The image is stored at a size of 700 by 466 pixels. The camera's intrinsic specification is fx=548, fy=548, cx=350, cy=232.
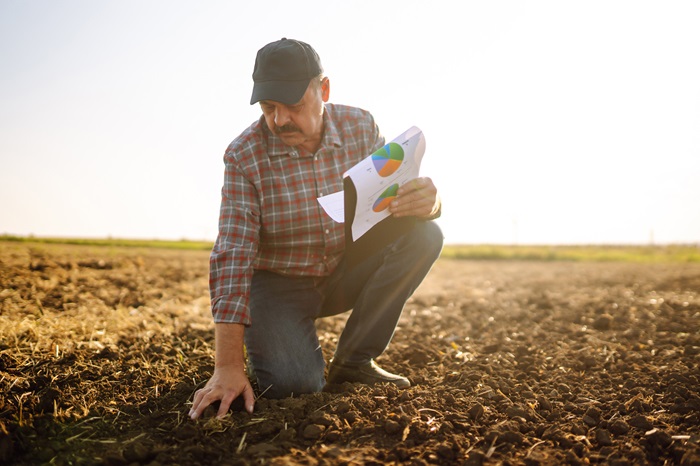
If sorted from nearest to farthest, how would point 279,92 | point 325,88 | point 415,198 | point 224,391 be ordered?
point 224,391, point 279,92, point 415,198, point 325,88

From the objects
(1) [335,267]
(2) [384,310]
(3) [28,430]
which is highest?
(1) [335,267]

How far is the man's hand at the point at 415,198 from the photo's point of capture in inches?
106

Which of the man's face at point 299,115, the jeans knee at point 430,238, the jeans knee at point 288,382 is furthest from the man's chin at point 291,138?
the jeans knee at point 288,382

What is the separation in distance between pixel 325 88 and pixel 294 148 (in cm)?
35

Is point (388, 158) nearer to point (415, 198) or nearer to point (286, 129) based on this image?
point (415, 198)

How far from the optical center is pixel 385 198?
8.86 ft

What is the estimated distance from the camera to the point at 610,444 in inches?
79.5

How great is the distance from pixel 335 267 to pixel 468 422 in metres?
1.21

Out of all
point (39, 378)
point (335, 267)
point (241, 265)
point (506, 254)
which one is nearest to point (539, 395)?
point (335, 267)

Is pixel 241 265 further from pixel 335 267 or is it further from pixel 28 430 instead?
pixel 28 430

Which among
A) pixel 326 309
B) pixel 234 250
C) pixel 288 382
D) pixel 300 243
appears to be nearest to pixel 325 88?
pixel 300 243

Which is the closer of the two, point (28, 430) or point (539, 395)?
point (28, 430)

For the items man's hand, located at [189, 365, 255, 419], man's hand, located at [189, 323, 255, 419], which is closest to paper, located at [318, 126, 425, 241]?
man's hand, located at [189, 323, 255, 419]

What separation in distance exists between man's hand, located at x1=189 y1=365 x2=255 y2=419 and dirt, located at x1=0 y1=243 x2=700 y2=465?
5cm
